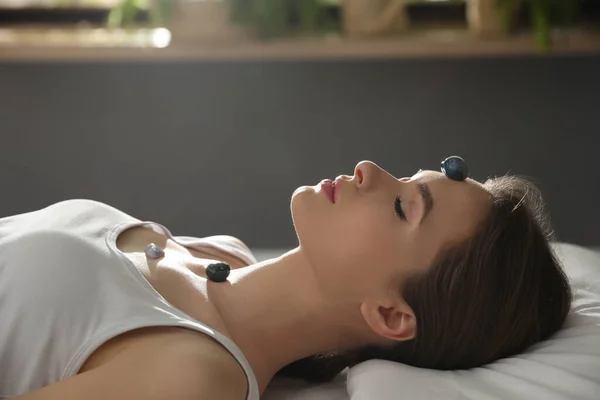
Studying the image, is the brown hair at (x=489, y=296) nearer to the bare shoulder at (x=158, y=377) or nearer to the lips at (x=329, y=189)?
the lips at (x=329, y=189)

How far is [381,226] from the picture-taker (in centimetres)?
121

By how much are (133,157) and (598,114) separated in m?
1.56

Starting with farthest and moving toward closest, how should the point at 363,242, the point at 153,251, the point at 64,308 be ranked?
1. the point at 153,251
2. the point at 363,242
3. the point at 64,308

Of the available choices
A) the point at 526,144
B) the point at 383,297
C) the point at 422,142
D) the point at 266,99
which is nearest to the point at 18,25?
Answer: the point at 266,99

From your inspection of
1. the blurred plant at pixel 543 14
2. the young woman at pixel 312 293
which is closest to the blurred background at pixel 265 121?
the blurred plant at pixel 543 14

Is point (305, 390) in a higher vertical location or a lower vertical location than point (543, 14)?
lower

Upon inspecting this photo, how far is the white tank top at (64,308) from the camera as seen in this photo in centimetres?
108

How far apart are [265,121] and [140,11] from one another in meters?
0.56

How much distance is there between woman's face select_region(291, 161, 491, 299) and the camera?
121 cm

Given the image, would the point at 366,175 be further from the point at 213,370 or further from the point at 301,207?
the point at 213,370

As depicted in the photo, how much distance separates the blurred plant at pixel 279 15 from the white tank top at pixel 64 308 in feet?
4.35

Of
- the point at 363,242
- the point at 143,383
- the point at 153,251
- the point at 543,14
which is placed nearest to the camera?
the point at 143,383

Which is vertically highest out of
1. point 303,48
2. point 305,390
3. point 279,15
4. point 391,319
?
point 279,15

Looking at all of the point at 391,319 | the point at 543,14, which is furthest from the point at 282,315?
the point at 543,14
